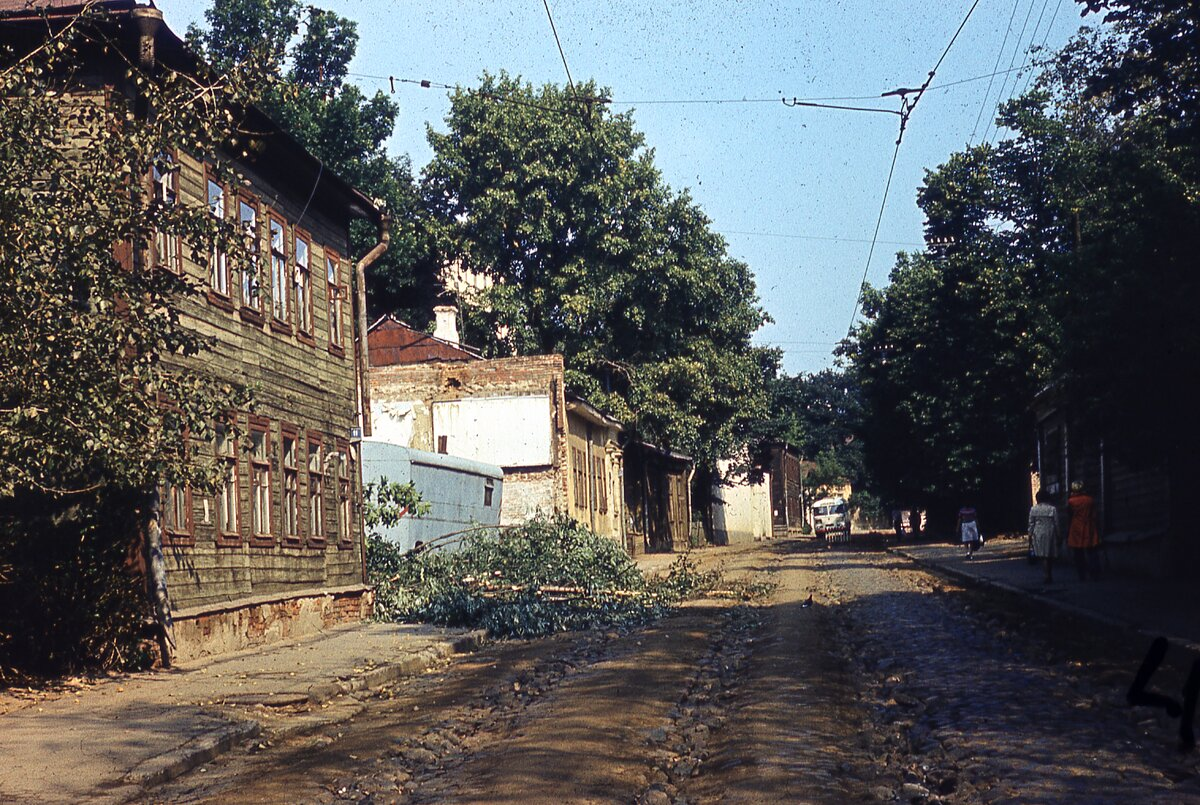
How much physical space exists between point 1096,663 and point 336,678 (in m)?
7.90

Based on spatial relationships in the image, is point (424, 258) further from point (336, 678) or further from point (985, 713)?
point (985, 713)

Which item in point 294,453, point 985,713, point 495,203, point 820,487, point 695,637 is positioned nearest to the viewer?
point 985,713

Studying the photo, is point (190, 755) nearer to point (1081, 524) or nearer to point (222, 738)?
point (222, 738)

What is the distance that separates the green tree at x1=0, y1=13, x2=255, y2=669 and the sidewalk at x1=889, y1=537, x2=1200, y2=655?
1069cm

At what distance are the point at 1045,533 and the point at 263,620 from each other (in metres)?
14.5

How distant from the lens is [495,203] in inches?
1983

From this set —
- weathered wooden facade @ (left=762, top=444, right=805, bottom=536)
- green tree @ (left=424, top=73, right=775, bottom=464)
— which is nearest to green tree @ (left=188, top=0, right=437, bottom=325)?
green tree @ (left=424, top=73, right=775, bottom=464)

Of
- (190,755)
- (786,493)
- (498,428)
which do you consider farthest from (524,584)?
(786,493)

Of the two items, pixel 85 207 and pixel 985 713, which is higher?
pixel 85 207

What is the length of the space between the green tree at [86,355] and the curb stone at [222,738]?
8.57ft

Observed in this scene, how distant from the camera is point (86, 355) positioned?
12.7m

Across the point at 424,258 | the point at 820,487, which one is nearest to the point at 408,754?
the point at 424,258

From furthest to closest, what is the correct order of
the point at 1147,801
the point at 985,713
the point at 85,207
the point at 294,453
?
the point at 294,453
the point at 85,207
the point at 985,713
the point at 1147,801

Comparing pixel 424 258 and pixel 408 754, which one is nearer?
pixel 408 754
